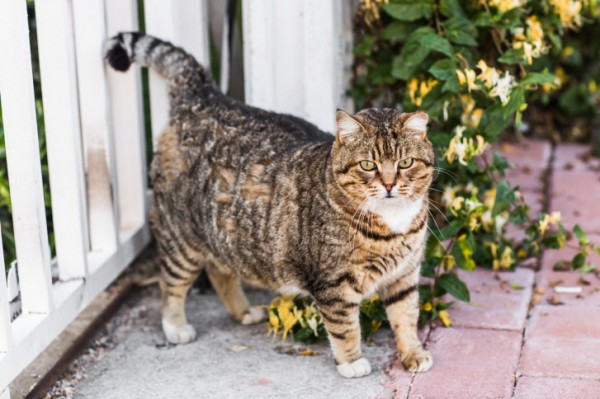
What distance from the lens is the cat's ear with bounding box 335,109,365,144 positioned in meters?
3.16

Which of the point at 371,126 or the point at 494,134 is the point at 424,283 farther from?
the point at 371,126

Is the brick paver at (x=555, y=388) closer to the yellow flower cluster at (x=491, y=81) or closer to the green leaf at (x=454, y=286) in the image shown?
the green leaf at (x=454, y=286)

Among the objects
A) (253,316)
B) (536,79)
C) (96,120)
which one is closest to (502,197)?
(536,79)

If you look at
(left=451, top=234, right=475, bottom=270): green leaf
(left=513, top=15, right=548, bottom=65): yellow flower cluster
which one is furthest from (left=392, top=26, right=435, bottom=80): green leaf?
(left=451, top=234, right=475, bottom=270): green leaf

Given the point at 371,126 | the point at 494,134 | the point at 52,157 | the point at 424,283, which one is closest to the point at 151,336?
the point at 52,157

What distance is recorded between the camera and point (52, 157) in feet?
11.6

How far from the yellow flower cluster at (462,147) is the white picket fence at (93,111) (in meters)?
0.57

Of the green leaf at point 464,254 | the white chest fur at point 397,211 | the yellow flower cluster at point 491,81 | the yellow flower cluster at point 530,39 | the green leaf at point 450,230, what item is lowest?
the green leaf at point 464,254

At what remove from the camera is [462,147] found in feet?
12.6

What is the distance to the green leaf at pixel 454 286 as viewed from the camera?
12.4 feet

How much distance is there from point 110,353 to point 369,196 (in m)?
1.37

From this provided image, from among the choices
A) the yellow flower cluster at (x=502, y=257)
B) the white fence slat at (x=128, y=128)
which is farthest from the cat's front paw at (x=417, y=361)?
the white fence slat at (x=128, y=128)

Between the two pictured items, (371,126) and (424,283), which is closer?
(371,126)

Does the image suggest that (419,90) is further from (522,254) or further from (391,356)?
(391,356)
